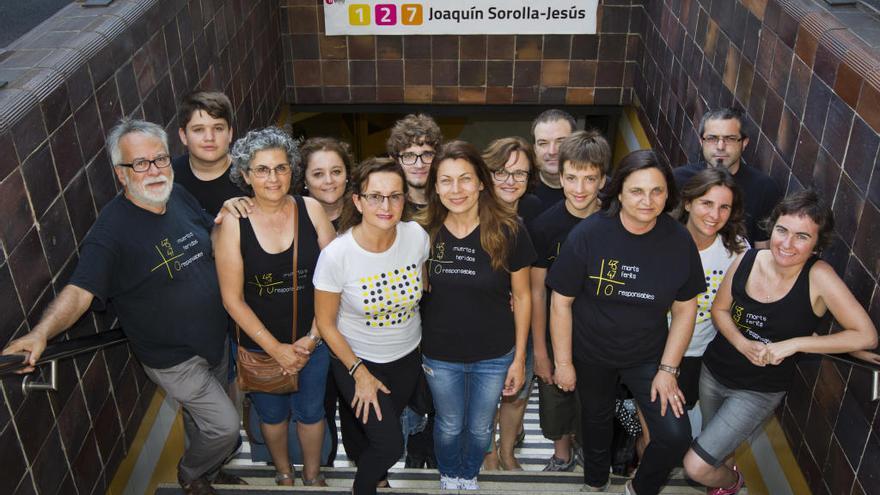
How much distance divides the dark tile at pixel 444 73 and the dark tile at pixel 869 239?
389cm

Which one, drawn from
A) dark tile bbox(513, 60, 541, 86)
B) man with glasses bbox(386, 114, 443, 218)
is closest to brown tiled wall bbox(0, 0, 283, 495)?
man with glasses bbox(386, 114, 443, 218)

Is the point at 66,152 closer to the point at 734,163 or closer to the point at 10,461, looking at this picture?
the point at 10,461

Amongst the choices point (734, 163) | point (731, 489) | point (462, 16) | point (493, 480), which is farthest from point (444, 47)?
point (731, 489)

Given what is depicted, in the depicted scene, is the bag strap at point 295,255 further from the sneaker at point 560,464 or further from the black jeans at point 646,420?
the sneaker at point 560,464

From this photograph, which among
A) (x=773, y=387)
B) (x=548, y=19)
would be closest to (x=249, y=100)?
(x=548, y=19)

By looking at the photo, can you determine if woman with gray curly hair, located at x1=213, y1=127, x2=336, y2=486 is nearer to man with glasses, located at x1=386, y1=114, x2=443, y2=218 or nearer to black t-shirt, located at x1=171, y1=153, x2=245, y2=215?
black t-shirt, located at x1=171, y1=153, x2=245, y2=215

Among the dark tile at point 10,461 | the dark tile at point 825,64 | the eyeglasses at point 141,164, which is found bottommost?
the dark tile at point 10,461

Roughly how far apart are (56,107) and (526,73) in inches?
164

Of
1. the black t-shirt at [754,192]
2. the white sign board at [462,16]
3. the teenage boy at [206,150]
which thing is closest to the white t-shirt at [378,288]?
the teenage boy at [206,150]

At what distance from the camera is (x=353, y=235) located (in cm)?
251

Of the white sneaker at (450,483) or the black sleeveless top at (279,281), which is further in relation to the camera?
the white sneaker at (450,483)

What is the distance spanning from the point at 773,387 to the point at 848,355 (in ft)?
1.03

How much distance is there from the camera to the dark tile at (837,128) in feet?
8.88

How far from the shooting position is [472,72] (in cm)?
597
